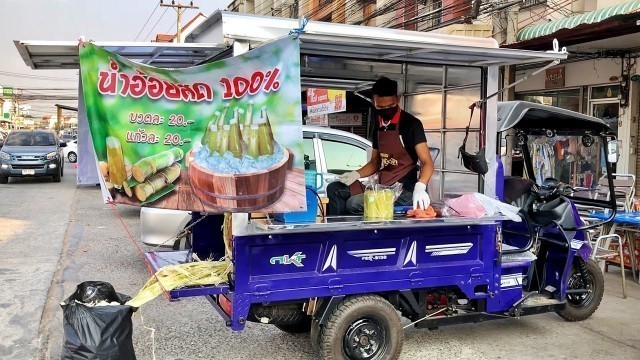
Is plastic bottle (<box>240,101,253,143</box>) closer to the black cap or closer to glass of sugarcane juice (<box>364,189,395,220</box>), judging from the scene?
glass of sugarcane juice (<box>364,189,395,220</box>)

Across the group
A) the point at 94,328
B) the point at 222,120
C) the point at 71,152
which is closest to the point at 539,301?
the point at 222,120

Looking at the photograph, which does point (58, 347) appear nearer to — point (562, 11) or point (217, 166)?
point (217, 166)

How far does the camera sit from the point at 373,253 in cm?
393

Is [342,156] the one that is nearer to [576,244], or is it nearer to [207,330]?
[207,330]

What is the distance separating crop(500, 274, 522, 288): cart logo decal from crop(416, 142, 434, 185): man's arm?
1.02 meters

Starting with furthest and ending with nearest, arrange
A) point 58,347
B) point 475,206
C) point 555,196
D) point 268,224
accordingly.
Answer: point 555,196
point 58,347
point 475,206
point 268,224

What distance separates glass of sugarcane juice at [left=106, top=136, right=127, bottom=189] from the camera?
3205 mm

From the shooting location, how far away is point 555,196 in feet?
17.1

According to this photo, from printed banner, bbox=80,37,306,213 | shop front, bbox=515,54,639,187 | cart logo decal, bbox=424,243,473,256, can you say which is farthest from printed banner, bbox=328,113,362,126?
printed banner, bbox=80,37,306,213

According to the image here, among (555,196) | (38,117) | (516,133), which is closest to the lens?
(555,196)

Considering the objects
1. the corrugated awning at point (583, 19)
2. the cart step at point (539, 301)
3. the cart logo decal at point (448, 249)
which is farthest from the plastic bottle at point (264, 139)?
the corrugated awning at point (583, 19)

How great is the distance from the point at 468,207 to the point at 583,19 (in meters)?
6.48

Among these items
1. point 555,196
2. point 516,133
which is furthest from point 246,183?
point 516,133

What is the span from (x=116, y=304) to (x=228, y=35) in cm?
182
